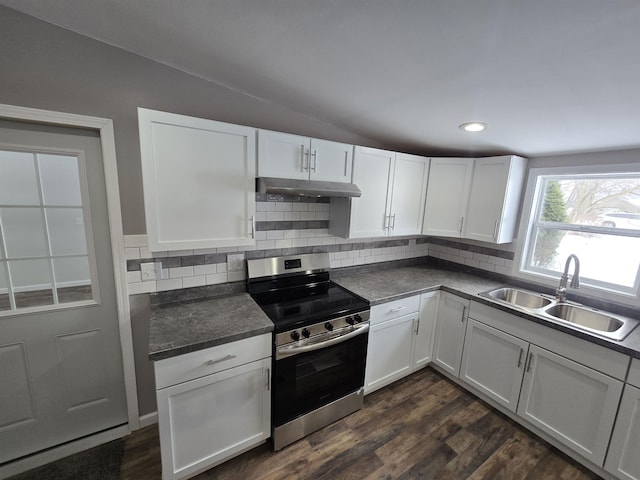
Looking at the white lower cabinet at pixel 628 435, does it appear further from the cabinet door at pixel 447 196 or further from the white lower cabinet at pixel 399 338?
the cabinet door at pixel 447 196

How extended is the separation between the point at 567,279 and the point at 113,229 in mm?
3323

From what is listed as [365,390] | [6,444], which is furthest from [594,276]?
[6,444]

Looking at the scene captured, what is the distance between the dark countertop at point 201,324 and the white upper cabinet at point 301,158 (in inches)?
35.7

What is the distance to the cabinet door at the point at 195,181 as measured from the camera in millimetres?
1447

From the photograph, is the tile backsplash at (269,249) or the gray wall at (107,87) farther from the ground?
the gray wall at (107,87)

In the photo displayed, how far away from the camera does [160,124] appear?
1432 mm

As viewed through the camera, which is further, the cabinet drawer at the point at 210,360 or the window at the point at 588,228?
the window at the point at 588,228

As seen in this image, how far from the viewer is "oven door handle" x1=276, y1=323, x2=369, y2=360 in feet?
5.27

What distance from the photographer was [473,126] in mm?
1813

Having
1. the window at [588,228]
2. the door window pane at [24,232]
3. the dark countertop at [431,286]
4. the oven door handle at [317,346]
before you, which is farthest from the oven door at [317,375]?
the window at [588,228]

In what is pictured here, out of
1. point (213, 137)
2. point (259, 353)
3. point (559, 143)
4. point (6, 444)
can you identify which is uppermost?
point (559, 143)

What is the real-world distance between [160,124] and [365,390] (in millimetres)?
2352

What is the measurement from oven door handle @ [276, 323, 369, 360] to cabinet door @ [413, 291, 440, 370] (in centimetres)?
72

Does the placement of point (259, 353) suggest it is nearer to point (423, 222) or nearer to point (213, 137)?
point (213, 137)
